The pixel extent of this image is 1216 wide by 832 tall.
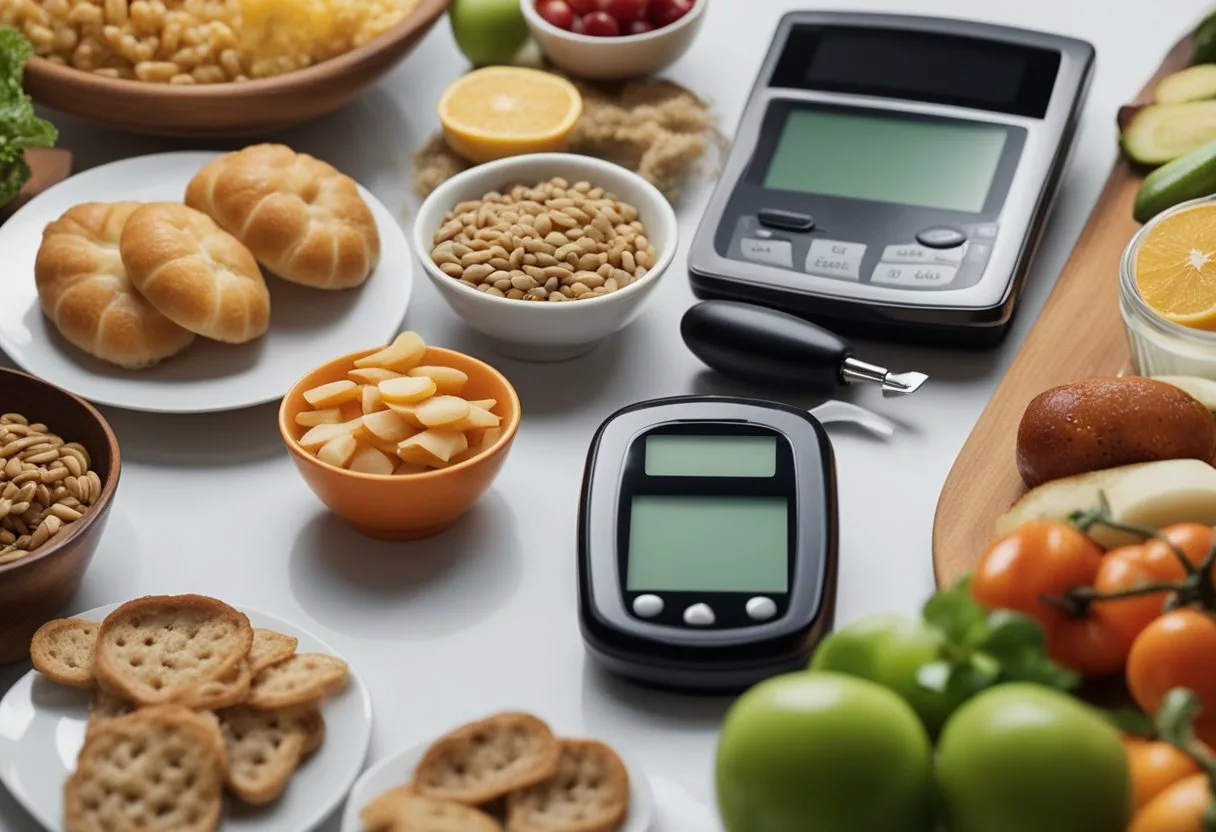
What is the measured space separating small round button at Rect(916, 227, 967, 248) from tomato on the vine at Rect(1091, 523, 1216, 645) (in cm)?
55

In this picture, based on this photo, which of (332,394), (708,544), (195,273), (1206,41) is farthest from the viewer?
(1206,41)

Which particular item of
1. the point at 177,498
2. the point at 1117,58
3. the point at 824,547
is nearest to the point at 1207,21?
the point at 1117,58

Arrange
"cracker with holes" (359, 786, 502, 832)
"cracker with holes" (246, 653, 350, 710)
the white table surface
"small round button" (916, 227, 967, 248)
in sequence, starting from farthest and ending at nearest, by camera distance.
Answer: "small round button" (916, 227, 967, 248), the white table surface, "cracker with holes" (246, 653, 350, 710), "cracker with holes" (359, 786, 502, 832)

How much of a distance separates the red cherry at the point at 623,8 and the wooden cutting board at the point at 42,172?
686 mm

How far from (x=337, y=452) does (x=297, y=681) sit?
0.23 metres

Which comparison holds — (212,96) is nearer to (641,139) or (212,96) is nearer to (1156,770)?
(641,139)

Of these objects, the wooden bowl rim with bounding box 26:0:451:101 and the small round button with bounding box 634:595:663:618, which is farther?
the wooden bowl rim with bounding box 26:0:451:101

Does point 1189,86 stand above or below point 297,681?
above

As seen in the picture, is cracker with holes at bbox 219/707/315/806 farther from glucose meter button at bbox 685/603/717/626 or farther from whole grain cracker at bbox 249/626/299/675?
glucose meter button at bbox 685/603/717/626

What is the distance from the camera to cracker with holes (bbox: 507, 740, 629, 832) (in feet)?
3.49

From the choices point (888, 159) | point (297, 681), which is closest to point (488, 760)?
point (297, 681)

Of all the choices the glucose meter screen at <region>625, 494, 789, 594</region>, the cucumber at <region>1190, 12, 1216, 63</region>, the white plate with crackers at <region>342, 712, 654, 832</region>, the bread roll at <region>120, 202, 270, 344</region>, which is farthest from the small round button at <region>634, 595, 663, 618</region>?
the cucumber at <region>1190, 12, 1216, 63</region>

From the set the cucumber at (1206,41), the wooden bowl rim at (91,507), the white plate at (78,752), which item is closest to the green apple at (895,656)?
the white plate at (78,752)

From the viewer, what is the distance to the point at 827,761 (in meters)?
0.96
